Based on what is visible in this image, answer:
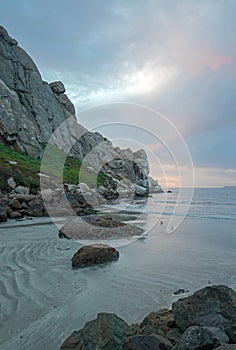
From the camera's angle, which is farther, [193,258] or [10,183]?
[10,183]

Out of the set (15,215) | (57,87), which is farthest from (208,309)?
(57,87)

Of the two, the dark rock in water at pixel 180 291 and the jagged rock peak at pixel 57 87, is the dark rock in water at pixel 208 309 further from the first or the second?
the jagged rock peak at pixel 57 87

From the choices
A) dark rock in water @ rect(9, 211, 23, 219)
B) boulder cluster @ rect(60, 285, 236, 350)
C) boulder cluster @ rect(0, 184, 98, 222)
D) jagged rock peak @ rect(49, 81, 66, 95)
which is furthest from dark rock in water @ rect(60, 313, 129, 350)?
jagged rock peak @ rect(49, 81, 66, 95)

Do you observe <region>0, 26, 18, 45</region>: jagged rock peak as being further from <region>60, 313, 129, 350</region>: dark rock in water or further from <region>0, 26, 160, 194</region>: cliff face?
<region>60, 313, 129, 350</region>: dark rock in water

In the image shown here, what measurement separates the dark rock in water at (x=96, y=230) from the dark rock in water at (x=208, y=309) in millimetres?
9479

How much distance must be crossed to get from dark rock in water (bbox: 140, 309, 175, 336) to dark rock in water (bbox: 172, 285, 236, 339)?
20 centimetres

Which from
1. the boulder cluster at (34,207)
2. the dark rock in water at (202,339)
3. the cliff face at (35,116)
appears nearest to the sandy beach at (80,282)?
the dark rock in water at (202,339)

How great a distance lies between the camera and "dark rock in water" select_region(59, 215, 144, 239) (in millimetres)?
13961

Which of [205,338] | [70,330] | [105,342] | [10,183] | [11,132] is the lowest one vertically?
[70,330]

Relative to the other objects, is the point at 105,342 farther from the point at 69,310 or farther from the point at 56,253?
the point at 56,253

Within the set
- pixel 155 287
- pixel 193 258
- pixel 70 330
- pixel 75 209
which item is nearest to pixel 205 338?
pixel 70 330

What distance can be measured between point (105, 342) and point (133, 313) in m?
2.20

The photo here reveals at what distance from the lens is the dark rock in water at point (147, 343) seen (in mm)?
3594

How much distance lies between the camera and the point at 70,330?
519 centimetres
